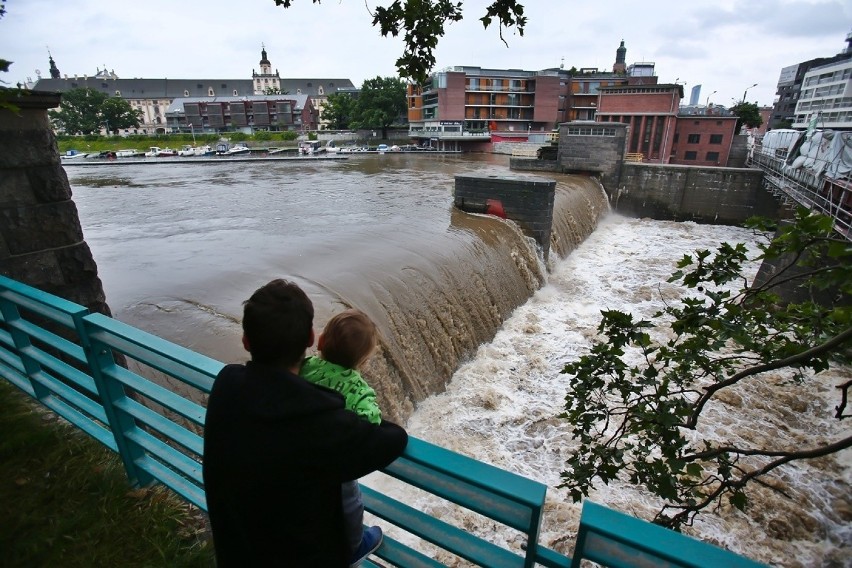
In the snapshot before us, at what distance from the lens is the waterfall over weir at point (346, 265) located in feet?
21.2

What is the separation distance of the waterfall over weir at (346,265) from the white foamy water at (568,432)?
557 millimetres

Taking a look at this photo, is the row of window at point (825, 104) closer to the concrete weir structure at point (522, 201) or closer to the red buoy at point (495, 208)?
the concrete weir structure at point (522, 201)

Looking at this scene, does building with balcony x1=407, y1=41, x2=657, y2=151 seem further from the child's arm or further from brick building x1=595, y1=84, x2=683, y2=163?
the child's arm

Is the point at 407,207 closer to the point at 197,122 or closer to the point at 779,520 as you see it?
the point at 779,520

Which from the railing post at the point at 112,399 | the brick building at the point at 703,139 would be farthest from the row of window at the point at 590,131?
the railing post at the point at 112,399

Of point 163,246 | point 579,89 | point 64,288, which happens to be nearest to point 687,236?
point 163,246

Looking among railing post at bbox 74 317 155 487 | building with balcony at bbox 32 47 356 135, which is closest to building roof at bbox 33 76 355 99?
building with balcony at bbox 32 47 356 135

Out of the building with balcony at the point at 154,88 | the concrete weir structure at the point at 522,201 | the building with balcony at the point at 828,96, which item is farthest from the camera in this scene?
the building with balcony at the point at 154,88

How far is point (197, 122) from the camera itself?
74.6 m

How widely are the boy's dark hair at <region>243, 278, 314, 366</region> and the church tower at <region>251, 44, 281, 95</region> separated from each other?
389 ft

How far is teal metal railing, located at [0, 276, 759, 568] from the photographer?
4.22 ft

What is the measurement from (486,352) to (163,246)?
25.4 feet

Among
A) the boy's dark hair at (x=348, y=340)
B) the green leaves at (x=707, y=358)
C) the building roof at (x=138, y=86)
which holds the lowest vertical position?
the green leaves at (x=707, y=358)

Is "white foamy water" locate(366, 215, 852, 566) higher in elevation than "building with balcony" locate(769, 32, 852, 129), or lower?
lower
